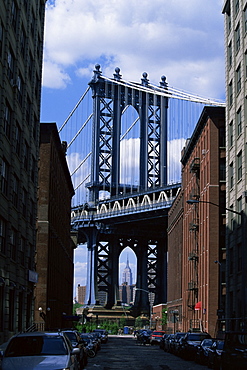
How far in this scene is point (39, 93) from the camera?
49.3m

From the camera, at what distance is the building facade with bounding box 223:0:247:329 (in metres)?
45.8

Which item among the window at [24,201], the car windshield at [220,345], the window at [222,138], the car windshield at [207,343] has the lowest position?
the car windshield at [207,343]

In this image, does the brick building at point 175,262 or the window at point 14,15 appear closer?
the window at point 14,15

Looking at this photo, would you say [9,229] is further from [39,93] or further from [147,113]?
[147,113]

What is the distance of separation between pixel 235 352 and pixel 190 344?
45.5 ft

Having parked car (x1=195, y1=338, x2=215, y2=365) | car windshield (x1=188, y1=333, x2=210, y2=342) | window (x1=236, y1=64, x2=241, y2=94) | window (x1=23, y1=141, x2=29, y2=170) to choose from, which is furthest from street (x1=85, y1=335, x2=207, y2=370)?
window (x1=236, y1=64, x2=241, y2=94)

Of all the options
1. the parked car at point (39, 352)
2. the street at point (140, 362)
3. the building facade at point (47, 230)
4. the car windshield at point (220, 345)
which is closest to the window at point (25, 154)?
the street at point (140, 362)

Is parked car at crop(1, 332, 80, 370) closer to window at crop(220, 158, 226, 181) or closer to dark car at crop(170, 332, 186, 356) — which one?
dark car at crop(170, 332, 186, 356)

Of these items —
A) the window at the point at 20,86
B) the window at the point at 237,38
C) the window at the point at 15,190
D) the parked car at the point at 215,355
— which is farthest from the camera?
the window at the point at 237,38

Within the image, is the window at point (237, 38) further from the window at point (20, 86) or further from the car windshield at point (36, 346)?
the car windshield at point (36, 346)

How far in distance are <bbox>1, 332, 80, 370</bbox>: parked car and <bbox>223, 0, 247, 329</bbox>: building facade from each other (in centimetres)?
2940

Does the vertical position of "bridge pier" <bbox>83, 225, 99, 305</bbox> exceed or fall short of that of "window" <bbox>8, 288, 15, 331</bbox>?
it exceeds it

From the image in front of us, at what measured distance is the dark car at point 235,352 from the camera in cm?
2264

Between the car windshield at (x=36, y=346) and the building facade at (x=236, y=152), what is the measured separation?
2942cm
